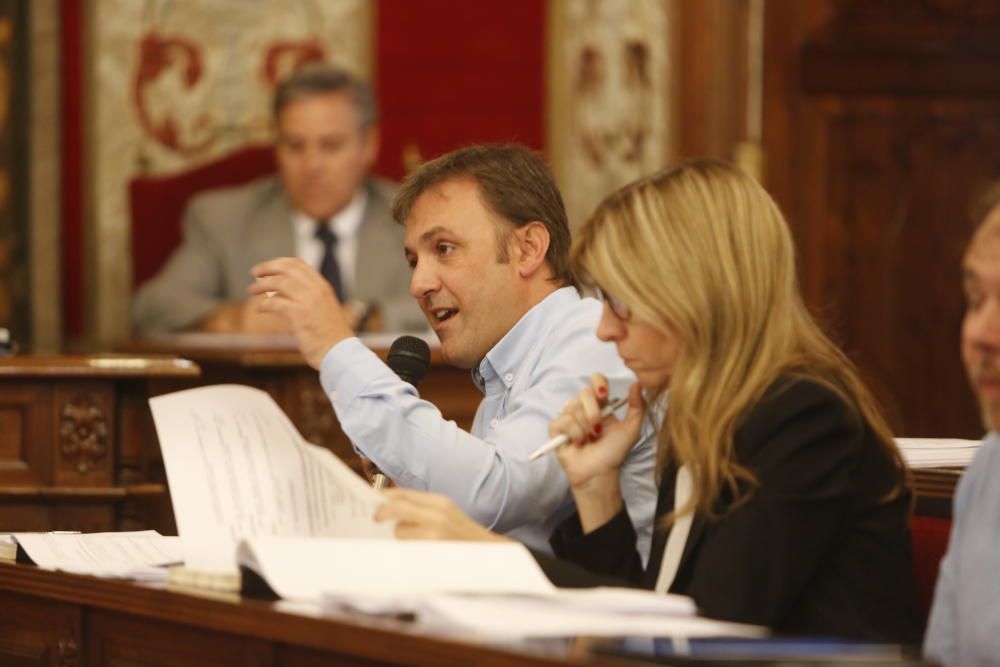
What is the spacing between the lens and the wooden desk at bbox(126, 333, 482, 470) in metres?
4.18

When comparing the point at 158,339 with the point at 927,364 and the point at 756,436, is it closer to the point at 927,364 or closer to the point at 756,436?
the point at 927,364

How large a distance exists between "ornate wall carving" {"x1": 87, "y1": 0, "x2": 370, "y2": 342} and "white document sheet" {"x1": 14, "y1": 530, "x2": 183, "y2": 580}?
3.93m

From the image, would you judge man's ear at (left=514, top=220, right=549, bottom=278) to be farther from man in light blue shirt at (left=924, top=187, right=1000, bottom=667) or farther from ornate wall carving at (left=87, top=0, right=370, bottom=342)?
ornate wall carving at (left=87, top=0, right=370, bottom=342)

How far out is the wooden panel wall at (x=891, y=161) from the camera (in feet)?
19.5

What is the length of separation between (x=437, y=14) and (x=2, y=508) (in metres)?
3.36

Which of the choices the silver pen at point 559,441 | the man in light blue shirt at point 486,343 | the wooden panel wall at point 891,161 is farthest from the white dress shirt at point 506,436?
the wooden panel wall at point 891,161

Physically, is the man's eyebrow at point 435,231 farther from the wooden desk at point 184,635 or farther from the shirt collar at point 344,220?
the shirt collar at point 344,220

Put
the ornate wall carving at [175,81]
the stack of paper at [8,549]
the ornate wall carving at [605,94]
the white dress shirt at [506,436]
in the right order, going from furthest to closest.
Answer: the ornate wall carving at [605,94]
the ornate wall carving at [175,81]
the white dress shirt at [506,436]
the stack of paper at [8,549]

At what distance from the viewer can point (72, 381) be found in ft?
11.5

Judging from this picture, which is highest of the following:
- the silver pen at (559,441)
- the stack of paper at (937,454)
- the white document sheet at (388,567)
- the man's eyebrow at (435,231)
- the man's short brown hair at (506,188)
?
the man's short brown hair at (506,188)

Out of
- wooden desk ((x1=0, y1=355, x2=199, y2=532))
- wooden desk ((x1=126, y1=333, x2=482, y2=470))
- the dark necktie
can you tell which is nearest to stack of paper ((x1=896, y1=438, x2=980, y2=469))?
wooden desk ((x1=0, y1=355, x2=199, y2=532))

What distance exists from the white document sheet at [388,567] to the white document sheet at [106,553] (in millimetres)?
244

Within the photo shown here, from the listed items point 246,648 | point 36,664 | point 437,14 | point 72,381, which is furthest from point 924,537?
point 437,14

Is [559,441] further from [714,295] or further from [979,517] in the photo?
[979,517]
